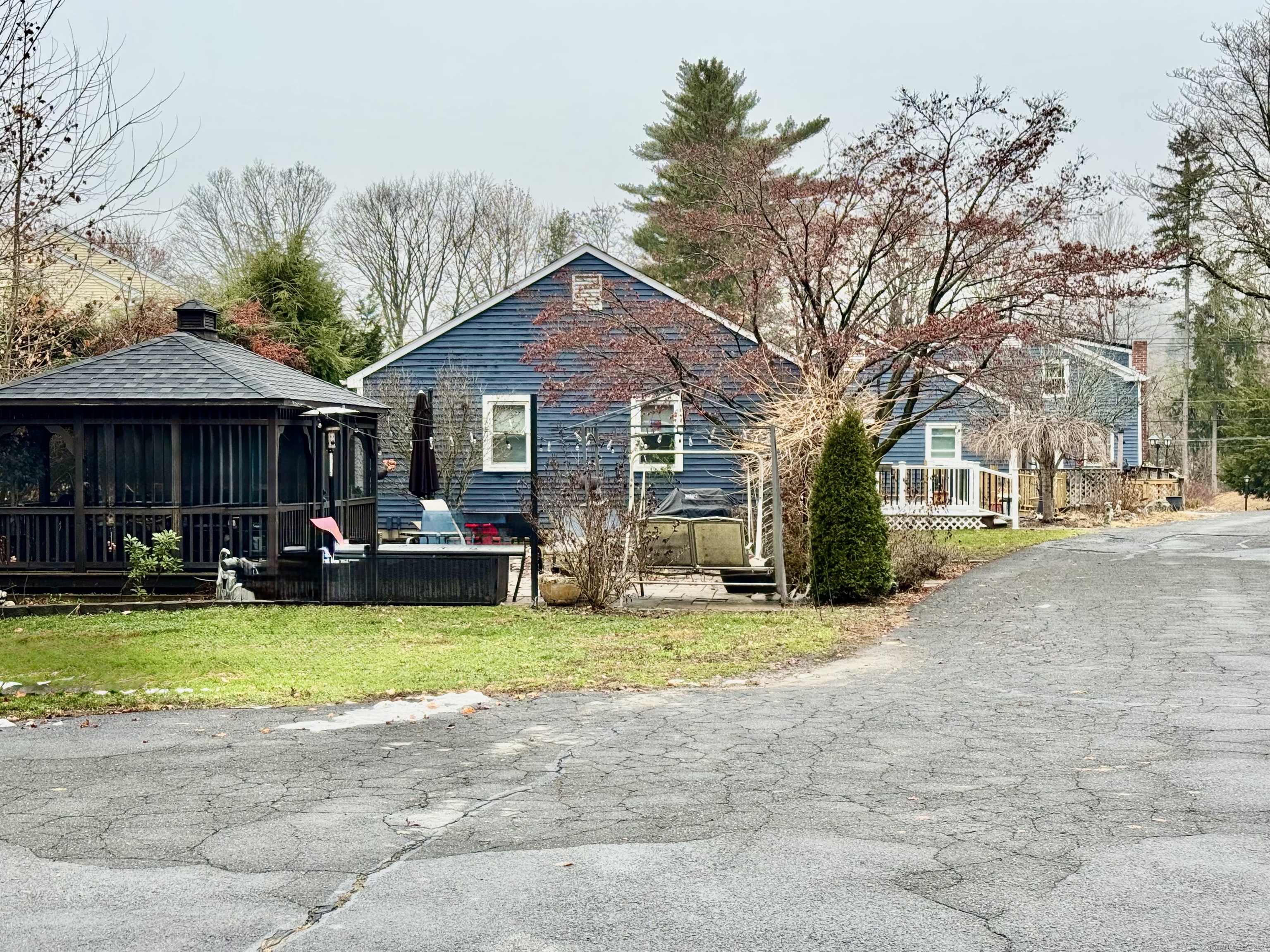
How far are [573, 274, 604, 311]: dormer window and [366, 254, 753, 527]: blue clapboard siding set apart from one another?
776 millimetres

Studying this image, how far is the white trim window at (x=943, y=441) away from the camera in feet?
101

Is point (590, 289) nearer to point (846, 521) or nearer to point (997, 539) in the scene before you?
point (846, 521)

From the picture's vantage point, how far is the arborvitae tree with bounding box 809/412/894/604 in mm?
14375

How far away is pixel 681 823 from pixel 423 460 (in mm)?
12952

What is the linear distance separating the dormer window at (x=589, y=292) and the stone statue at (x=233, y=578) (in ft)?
21.8

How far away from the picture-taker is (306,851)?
5.01 meters

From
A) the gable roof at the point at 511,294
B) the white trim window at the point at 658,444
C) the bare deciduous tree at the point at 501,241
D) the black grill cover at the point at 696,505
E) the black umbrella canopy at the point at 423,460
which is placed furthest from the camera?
the bare deciduous tree at the point at 501,241

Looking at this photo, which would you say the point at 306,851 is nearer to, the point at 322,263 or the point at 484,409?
the point at 484,409

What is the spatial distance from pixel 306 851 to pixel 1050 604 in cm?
Result: 1074

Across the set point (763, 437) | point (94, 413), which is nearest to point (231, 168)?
point (94, 413)

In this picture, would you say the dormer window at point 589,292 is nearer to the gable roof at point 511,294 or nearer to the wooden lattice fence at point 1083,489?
the gable roof at point 511,294

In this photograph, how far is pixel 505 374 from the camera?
26047 millimetres

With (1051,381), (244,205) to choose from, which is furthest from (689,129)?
(1051,381)

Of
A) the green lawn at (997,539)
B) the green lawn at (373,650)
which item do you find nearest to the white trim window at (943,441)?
the green lawn at (997,539)
